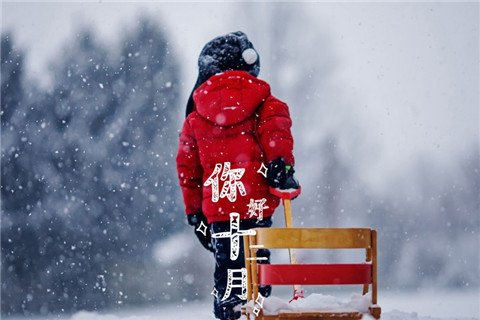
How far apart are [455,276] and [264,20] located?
15.3 feet

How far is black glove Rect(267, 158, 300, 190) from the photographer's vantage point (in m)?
3.46

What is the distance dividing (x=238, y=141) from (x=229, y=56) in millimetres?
623

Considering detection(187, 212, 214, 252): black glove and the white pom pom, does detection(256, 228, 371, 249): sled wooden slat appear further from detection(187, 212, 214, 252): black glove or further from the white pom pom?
the white pom pom

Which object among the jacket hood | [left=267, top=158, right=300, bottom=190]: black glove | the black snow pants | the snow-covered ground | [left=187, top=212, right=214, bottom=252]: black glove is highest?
the jacket hood

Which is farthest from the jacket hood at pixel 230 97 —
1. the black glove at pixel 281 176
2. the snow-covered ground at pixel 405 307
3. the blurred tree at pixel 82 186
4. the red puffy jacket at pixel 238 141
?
the blurred tree at pixel 82 186

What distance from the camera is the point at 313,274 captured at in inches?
88.7

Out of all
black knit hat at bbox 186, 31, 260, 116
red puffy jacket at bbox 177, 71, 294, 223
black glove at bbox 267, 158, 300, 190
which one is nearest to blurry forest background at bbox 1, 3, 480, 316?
black knit hat at bbox 186, 31, 260, 116

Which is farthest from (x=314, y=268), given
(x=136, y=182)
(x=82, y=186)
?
(x=82, y=186)

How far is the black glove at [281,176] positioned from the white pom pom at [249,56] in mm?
741

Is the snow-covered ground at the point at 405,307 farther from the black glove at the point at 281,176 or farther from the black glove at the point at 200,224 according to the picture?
the black glove at the point at 281,176

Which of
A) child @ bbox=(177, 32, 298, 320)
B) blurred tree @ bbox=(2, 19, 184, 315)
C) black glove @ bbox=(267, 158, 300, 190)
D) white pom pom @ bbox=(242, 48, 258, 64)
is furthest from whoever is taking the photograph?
blurred tree @ bbox=(2, 19, 184, 315)

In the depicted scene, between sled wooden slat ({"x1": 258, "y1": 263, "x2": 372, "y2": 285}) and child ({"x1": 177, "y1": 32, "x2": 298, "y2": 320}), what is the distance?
4.04ft

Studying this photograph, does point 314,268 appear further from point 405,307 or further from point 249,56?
point 405,307

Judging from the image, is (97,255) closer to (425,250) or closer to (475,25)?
(425,250)
